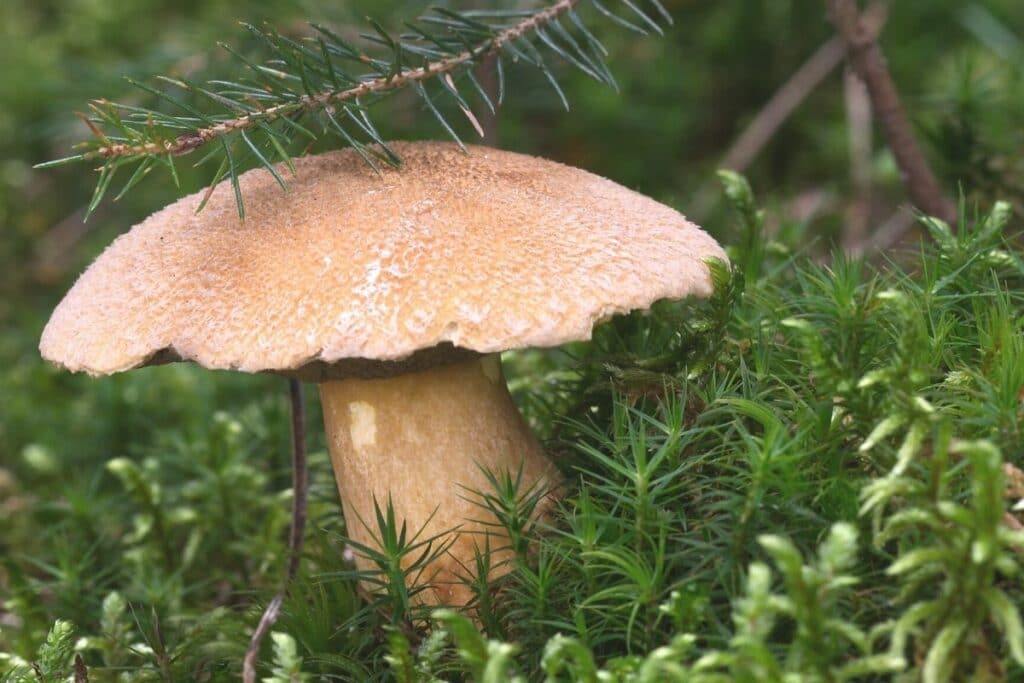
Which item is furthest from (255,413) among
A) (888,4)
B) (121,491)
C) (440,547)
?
(888,4)

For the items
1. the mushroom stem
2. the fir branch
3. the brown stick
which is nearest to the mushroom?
the mushroom stem

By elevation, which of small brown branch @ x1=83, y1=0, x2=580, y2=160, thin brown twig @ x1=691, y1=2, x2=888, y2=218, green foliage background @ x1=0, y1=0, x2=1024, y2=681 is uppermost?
small brown branch @ x1=83, y1=0, x2=580, y2=160

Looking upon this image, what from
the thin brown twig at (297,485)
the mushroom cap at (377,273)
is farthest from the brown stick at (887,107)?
the thin brown twig at (297,485)

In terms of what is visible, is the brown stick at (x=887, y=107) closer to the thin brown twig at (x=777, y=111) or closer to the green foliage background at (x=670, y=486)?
the green foliage background at (x=670, y=486)

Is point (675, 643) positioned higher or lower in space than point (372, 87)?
lower

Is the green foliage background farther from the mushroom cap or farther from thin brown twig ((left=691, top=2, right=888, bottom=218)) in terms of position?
the mushroom cap

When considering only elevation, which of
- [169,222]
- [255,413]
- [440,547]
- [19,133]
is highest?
[19,133]

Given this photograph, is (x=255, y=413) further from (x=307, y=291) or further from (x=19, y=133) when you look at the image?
(x=19, y=133)
